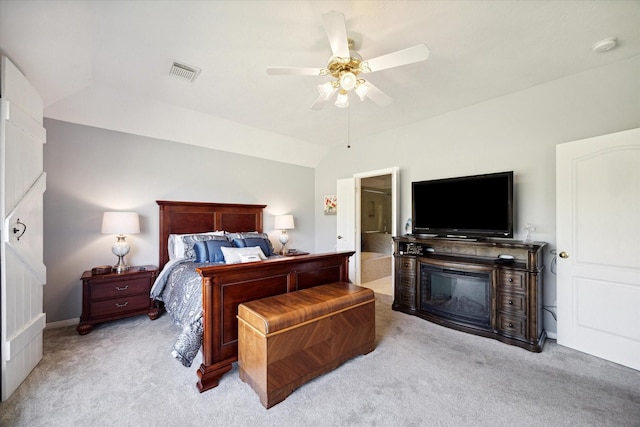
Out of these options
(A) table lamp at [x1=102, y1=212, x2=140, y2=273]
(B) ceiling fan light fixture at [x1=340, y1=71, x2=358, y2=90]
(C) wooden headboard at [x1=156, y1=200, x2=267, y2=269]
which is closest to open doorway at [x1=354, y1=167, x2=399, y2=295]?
(C) wooden headboard at [x1=156, y1=200, x2=267, y2=269]

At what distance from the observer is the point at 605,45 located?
2145mm

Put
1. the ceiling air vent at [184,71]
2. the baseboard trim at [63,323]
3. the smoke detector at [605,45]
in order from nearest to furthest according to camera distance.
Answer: the smoke detector at [605,45] → the ceiling air vent at [184,71] → the baseboard trim at [63,323]

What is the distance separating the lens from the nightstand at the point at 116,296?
9.24 ft

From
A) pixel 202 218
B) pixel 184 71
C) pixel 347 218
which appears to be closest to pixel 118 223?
pixel 202 218

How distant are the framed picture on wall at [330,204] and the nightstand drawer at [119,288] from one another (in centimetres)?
324

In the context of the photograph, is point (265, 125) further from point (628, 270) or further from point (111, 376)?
point (628, 270)

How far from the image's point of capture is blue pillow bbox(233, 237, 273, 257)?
373cm

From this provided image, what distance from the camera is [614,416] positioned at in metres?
1.66

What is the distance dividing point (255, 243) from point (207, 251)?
0.73 meters

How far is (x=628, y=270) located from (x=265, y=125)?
4333 millimetres

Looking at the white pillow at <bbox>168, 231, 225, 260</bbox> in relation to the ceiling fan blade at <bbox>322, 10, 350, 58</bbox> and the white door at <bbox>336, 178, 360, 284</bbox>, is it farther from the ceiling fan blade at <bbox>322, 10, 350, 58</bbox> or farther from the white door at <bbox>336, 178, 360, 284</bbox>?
the ceiling fan blade at <bbox>322, 10, 350, 58</bbox>

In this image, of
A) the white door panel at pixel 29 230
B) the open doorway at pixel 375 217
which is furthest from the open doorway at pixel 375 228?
the white door panel at pixel 29 230

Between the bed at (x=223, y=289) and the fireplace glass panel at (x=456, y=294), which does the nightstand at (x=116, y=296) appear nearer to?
the bed at (x=223, y=289)

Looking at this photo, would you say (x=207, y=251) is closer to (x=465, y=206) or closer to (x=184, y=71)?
(x=184, y=71)
